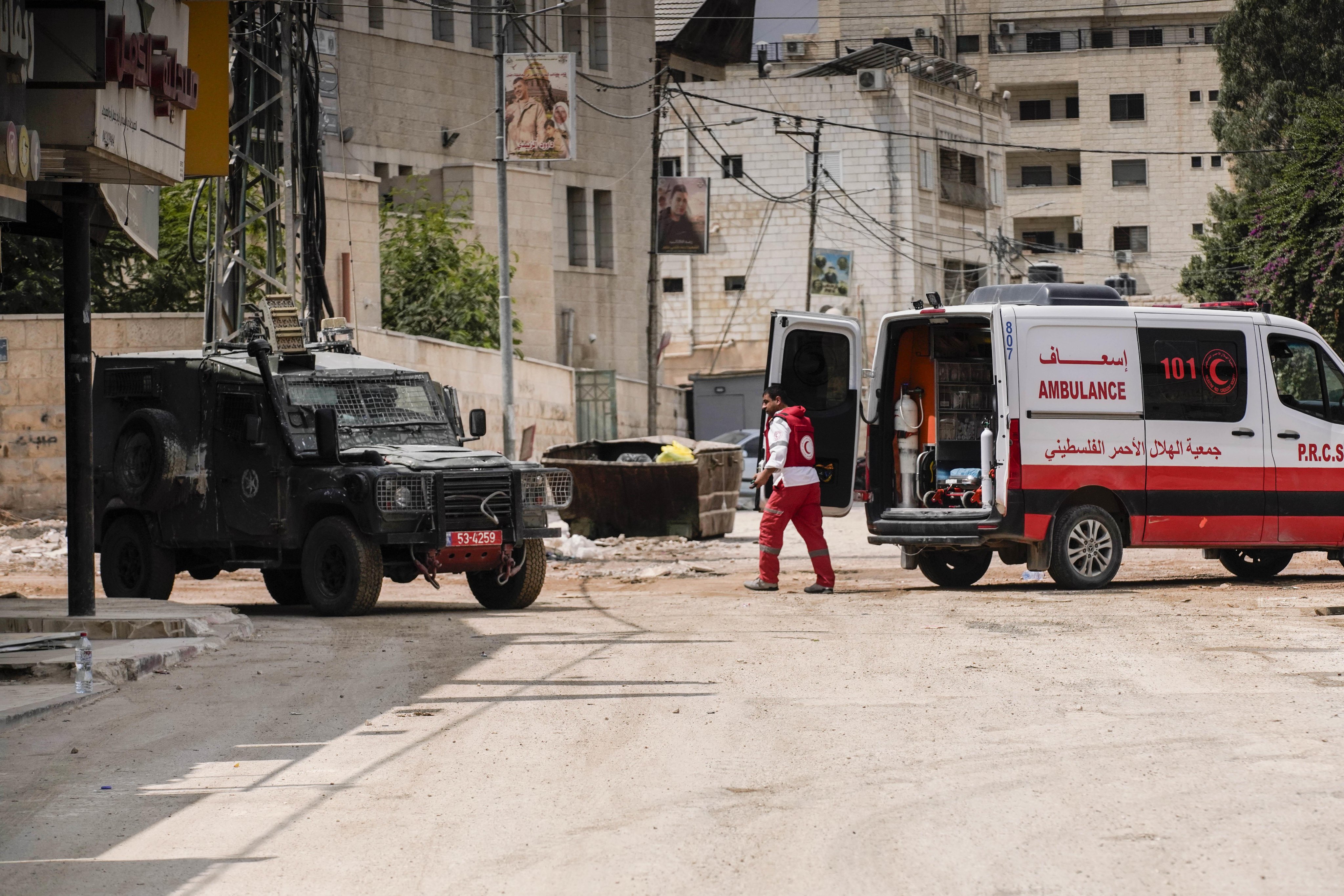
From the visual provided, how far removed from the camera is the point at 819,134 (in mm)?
52812

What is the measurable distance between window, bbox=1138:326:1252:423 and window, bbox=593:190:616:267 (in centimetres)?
3140

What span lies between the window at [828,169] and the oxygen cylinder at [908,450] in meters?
40.4

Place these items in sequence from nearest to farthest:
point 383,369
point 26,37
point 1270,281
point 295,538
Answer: point 26,37 → point 295,538 → point 383,369 → point 1270,281

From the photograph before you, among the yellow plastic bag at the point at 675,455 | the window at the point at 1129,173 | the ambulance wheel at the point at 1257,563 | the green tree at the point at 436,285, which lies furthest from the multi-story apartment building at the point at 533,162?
the window at the point at 1129,173

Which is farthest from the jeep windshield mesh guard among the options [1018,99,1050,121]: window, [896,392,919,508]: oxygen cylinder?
[1018,99,1050,121]: window

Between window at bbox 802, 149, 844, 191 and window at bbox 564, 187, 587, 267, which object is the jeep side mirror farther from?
window at bbox 802, 149, 844, 191

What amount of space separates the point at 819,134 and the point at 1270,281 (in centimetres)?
2319

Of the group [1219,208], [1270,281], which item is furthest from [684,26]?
[1270,281]

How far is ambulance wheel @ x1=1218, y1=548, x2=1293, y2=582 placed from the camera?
662 inches

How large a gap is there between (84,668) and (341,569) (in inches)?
179

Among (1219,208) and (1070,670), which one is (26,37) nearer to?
(1070,670)

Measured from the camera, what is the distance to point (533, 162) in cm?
4100

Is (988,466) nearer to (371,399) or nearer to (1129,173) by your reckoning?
(371,399)

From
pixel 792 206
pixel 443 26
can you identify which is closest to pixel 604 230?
pixel 443 26
